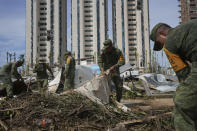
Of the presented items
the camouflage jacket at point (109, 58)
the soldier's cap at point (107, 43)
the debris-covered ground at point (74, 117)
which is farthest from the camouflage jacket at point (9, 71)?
the soldier's cap at point (107, 43)

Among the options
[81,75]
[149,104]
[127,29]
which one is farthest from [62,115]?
[127,29]

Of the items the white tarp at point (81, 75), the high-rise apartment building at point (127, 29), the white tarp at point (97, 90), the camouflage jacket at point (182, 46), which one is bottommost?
the white tarp at point (81, 75)

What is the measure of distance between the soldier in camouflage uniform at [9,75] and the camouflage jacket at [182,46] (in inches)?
214

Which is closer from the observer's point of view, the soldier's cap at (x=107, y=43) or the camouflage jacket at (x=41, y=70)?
the soldier's cap at (x=107, y=43)

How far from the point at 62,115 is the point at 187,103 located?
2.30 metres

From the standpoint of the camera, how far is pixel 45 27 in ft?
241

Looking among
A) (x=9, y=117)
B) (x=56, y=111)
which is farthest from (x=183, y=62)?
(x=9, y=117)

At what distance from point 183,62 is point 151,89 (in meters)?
6.77

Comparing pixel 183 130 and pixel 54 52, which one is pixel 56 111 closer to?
pixel 183 130

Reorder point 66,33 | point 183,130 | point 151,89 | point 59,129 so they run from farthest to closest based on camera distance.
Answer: point 66,33 < point 151,89 < point 59,129 < point 183,130

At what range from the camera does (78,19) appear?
7062cm

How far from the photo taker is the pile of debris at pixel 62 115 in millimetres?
3145

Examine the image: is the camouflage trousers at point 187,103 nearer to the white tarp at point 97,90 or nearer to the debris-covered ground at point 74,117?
the debris-covered ground at point 74,117

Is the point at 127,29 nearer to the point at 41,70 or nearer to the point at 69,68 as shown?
the point at 41,70
